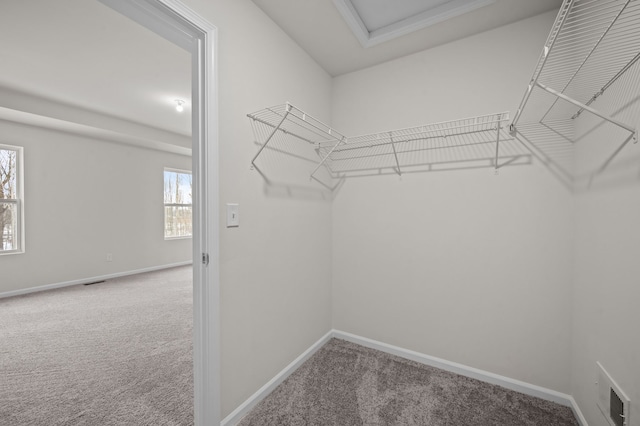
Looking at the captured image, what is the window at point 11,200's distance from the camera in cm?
364

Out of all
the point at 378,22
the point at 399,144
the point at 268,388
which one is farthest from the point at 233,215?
the point at 378,22

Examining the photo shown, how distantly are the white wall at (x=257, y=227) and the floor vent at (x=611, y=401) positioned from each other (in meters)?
1.64

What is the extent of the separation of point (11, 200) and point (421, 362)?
5.41 meters

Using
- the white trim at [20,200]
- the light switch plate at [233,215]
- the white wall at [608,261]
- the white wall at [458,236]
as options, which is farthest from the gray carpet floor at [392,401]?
the white trim at [20,200]

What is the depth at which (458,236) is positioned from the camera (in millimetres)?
1896

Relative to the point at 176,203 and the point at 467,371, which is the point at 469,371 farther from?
the point at 176,203

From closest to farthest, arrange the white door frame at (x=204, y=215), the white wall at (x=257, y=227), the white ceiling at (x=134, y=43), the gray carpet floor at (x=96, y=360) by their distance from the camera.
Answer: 1. the white door frame at (x=204, y=215)
2. the white wall at (x=257, y=227)
3. the gray carpet floor at (x=96, y=360)
4. the white ceiling at (x=134, y=43)

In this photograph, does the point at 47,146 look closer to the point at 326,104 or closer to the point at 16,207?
the point at 16,207

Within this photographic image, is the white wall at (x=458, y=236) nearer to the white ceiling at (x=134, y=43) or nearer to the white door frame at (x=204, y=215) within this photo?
the white ceiling at (x=134, y=43)

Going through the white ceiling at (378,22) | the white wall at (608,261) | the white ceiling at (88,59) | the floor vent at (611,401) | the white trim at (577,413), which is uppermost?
the white ceiling at (88,59)

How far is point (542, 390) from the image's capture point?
64.6 inches

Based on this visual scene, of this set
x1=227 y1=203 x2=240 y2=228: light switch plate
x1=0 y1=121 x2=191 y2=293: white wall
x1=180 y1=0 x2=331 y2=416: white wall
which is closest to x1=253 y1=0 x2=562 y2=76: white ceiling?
x1=180 y1=0 x2=331 y2=416: white wall

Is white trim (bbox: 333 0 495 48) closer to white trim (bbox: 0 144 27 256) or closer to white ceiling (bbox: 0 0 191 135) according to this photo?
white ceiling (bbox: 0 0 191 135)

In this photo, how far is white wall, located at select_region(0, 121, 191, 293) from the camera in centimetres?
378
